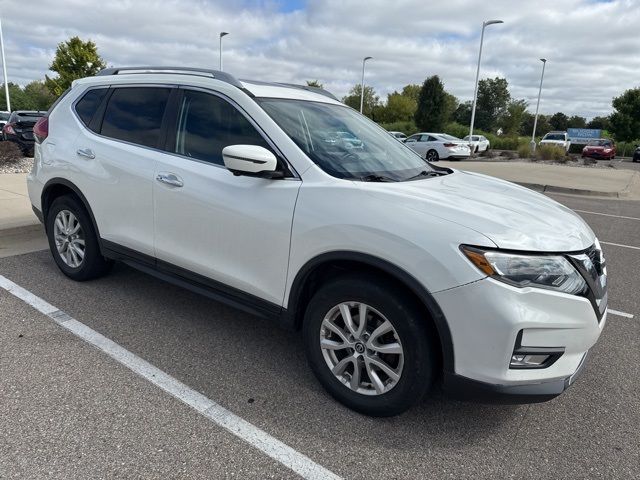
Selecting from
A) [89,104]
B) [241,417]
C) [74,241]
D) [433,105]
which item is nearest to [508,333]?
[241,417]

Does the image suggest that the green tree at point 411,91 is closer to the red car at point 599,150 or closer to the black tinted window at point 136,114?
the red car at point 599,150

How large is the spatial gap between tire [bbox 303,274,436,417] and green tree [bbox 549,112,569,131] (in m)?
96.4

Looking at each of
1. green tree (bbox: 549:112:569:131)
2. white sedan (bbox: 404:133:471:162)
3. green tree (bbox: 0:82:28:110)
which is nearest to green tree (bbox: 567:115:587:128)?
green tree (bbox: 549:112:569:131)

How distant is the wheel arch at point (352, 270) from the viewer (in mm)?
2277

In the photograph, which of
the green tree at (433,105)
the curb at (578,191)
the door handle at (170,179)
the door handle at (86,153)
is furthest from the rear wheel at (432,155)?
the green tree at (433,105)

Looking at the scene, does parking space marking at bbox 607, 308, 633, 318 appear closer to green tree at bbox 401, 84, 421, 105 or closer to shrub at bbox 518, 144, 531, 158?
shrub at bbox 518, 144, 531, 158

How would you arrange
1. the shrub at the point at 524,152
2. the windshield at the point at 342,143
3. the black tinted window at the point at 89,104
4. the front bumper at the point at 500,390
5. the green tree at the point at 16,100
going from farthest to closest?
the green tree at the point at 16,100, the shrub at the point at 524,152, the black tinted window at the point at 89,104, the windshield at the point at 342,143, the front bumper at the point at 500,390

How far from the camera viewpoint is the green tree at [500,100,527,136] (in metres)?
66.9

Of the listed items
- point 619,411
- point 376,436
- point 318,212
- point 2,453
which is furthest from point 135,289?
point 619,411

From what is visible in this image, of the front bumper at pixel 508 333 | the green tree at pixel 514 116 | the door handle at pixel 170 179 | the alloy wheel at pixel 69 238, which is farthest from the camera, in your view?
the green tree at pixel 514 116

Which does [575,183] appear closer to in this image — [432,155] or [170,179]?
[432,155]

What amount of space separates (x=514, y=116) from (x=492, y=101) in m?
5.20

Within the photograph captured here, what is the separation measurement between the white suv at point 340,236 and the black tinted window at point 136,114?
0.05ft

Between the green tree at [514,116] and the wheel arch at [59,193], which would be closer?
the wheel arch at [59,193]
